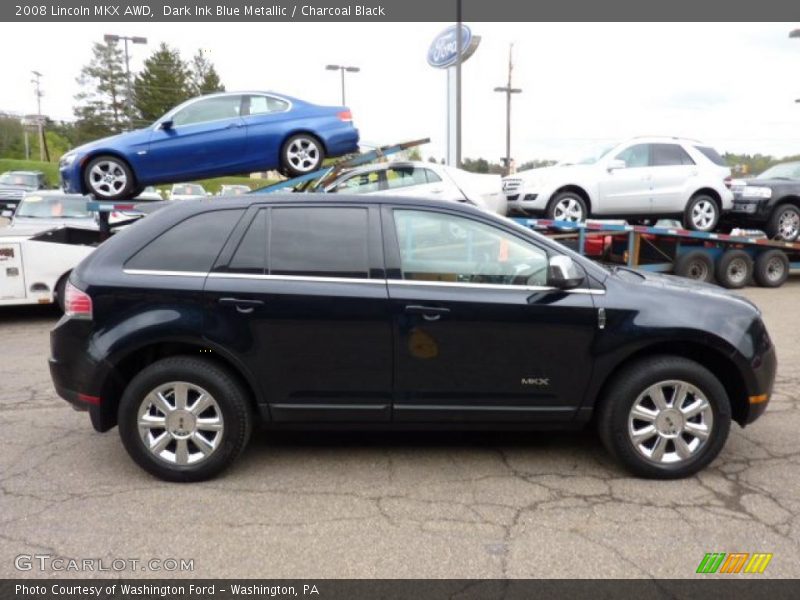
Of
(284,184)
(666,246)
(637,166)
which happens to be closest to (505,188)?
(637,166)

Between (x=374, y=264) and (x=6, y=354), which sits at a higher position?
(x=374, y=264)

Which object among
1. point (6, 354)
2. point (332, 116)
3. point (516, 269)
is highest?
point (332, 116)

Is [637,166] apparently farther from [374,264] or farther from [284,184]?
[374,264]

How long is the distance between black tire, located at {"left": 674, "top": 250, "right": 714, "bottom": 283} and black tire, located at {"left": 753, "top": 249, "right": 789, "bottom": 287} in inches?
48.7

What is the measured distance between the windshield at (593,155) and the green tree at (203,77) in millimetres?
48796

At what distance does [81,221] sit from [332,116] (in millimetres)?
6031

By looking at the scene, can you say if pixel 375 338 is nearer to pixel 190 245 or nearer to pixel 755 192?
pixel 190 245

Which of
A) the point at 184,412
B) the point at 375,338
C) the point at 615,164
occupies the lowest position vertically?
the point at 184,412

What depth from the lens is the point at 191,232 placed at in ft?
12.6

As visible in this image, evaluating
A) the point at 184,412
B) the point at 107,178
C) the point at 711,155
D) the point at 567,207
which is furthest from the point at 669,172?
the point at 184,412

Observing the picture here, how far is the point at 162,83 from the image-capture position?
184 feet

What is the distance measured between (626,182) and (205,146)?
6444 mm

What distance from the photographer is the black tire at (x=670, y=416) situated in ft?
12.3
